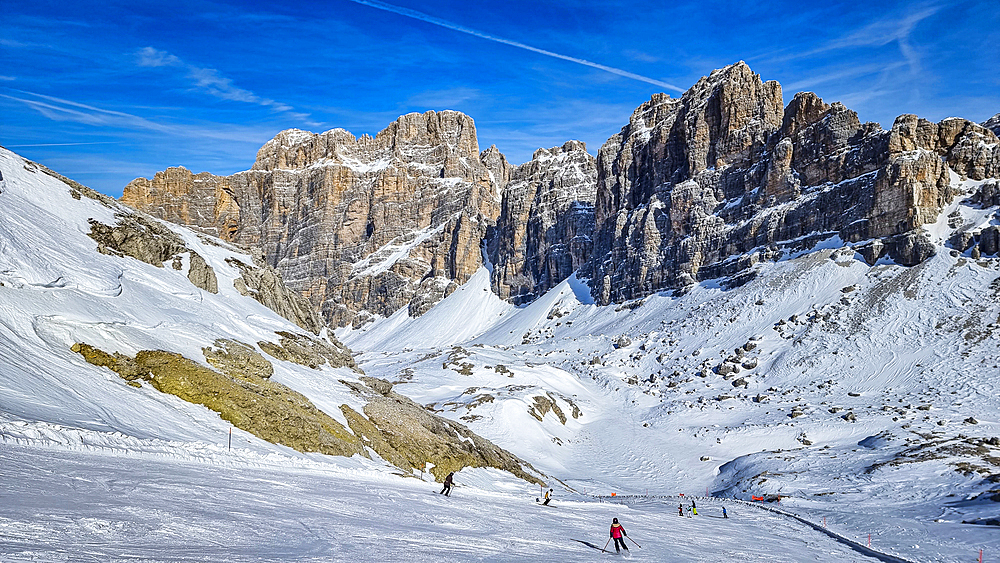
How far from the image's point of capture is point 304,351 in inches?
1833

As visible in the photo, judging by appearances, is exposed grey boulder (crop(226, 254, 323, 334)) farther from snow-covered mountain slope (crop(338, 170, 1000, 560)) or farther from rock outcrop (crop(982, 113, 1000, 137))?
rock outcrop (crop(982, 113, 1000, 137))

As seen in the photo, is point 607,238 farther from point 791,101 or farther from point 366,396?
point 366,396

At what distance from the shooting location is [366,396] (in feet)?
146

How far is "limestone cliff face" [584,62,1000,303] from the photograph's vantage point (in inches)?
4513

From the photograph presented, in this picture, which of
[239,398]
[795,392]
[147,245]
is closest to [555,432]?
[795,392]

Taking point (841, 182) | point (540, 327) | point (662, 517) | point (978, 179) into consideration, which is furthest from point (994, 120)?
point (662, 517)

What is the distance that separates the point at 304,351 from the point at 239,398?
14090 mm

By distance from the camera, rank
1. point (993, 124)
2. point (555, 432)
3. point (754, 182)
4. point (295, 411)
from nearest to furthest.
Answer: point (295, 411)
point (555, 432)
point (993, 124)
point (754, 182)

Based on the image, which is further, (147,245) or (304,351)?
(147,245)

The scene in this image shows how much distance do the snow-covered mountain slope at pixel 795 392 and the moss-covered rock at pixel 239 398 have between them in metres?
27.9

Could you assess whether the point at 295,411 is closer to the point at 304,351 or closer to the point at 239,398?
the point at 239,398

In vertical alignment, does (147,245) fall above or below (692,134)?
below

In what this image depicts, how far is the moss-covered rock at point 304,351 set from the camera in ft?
144

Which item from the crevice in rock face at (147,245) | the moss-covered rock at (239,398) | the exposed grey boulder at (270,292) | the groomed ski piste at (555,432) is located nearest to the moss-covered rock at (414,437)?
the groomed ski piste at (555,432)
